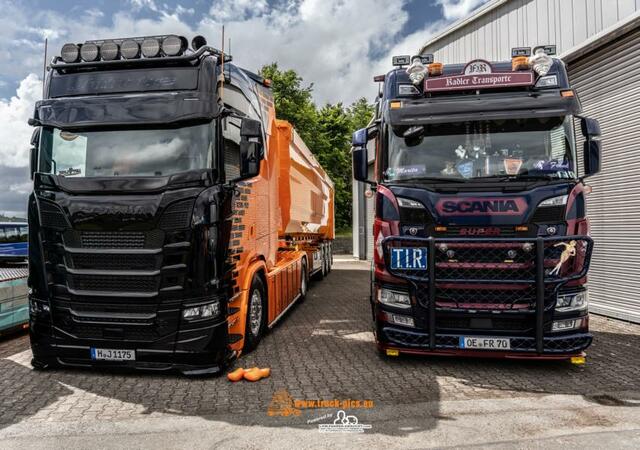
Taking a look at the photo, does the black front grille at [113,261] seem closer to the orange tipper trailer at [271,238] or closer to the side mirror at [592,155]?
the orange tipper trailer at [271,238]

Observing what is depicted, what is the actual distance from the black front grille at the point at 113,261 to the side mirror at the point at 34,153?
1176 mm

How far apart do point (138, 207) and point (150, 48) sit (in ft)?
6.05

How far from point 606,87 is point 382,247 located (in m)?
5.93

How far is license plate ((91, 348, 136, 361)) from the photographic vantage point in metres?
4.16

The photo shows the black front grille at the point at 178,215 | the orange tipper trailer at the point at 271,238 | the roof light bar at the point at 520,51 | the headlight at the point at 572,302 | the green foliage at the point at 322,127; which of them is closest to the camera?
the black front grille at the point at 178,215

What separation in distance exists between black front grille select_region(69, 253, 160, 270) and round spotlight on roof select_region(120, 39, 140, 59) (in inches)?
89.0

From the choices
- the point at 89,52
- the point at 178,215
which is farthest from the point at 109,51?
the point at 178,215

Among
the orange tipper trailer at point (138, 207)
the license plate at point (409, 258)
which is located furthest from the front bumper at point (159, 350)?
the license plate at point (409, 258)

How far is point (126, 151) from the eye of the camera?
4246 mm

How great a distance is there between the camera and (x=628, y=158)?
22.3 feet

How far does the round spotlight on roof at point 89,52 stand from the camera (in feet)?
14.7

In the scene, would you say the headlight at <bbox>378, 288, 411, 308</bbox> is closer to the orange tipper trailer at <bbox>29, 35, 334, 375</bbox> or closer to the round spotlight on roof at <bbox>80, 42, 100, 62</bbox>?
the orange tipper trailer at <bbox>29, 35, 334, 375</bbox>

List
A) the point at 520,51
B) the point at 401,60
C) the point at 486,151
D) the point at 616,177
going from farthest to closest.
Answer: the point at 616,177
the point at 401,60
the point at 520,51
the point at 486,151

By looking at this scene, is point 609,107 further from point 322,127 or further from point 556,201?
point 322,127
